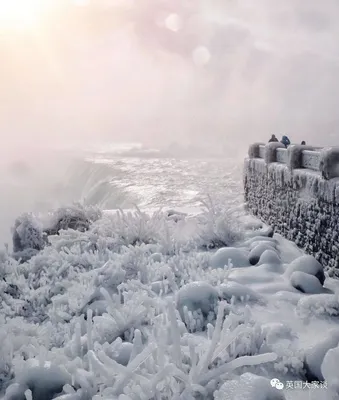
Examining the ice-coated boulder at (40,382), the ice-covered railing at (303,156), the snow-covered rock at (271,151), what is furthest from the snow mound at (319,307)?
the snow-covered rock at (271,151)

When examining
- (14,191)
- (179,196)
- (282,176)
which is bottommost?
(14,191)

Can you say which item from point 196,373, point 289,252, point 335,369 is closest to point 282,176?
point 289,252

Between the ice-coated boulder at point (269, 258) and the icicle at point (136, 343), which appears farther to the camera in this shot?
the ice-coated boulder at point (269, 258)

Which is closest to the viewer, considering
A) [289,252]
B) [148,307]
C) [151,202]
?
[148,307]

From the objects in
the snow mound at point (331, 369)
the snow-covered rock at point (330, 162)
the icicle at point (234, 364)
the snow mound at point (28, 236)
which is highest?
the snow-covered rock at point (330, 162)

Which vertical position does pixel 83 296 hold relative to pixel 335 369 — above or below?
below

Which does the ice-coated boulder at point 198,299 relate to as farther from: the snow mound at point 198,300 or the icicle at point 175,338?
the icicle at point 175,338

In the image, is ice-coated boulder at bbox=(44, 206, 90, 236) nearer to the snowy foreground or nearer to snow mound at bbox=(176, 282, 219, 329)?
the snowy foreground

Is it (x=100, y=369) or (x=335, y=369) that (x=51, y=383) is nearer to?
(x=100, y=369)
